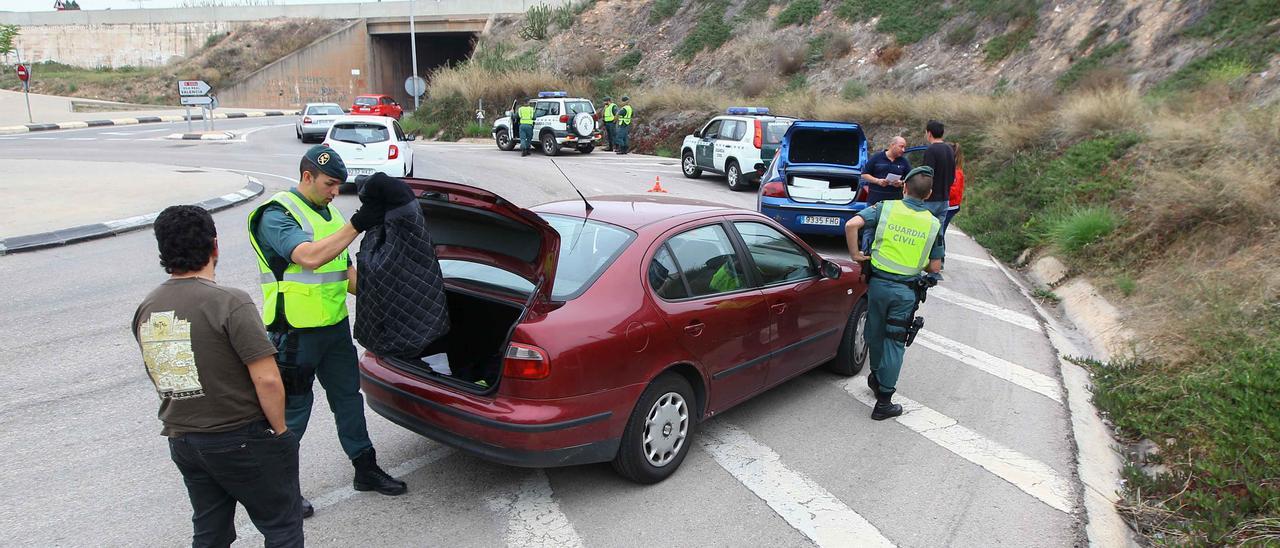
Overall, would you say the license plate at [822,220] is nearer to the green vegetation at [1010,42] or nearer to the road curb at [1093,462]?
the road curb at [1093,462]

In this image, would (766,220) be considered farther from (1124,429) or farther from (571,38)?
(571,38)

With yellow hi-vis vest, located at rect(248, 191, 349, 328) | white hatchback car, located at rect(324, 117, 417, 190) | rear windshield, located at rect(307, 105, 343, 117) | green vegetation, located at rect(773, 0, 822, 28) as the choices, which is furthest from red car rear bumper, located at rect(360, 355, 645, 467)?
green vegetation, located at rect(773, 0, 822, 28)

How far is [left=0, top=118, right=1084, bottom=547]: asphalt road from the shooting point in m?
3.96

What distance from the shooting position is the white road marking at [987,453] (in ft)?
14.7

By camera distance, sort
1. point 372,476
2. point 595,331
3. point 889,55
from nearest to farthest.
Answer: point 595,331, point 372,476, point 889,55

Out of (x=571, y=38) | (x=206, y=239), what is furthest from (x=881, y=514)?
(x=571, y=38)

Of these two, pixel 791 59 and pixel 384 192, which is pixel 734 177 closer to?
pixel 384 192

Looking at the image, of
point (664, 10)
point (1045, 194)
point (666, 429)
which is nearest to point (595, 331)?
point (666, 429)

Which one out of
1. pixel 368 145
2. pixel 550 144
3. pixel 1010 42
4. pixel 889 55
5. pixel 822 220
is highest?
pixel 1010 42

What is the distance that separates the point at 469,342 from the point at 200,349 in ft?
7.23

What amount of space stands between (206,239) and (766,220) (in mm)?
3614

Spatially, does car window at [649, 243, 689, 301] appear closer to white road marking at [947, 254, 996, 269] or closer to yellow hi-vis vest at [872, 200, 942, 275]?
yellow hi-vis vest at [872, 200, 942, 275]

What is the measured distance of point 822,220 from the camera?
434 inches

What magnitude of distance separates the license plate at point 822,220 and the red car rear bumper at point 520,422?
7.38m
